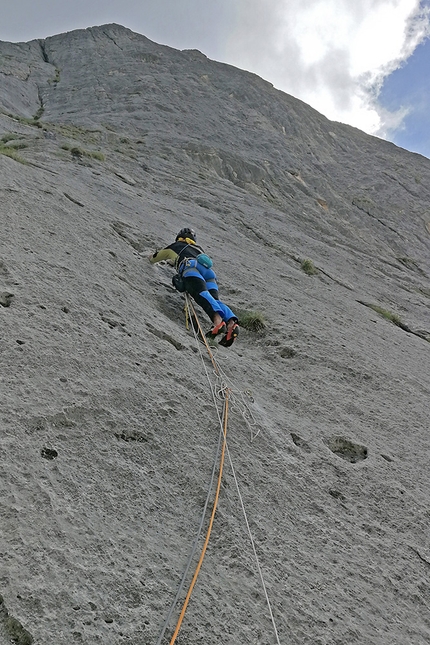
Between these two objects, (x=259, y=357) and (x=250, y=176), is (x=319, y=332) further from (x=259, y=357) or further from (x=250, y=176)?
(x=250, y=176)

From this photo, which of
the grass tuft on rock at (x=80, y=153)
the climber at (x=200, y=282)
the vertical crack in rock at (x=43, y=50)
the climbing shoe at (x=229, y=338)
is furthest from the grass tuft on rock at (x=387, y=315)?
the vertical crack in rock at (x=43, y=50)

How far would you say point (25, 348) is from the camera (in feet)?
10.7

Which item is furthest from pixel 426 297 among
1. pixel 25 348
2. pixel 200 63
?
pixel 200 63

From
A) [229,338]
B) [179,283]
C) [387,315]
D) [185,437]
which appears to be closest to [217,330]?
[229,338]

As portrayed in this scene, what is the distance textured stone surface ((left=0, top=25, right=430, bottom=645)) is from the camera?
2.28 meters

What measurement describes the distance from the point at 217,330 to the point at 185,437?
1.82 m

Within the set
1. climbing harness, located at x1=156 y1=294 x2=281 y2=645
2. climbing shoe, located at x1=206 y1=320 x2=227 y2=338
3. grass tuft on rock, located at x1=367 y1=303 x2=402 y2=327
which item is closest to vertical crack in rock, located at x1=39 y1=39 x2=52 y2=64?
grass tuft on rock, located at x1=367 y1=303 x2=402 y2=327

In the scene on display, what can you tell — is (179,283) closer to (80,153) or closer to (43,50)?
(80,153)

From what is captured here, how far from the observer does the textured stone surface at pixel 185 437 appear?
2279mm

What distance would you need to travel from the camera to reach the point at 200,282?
5480 millimetres

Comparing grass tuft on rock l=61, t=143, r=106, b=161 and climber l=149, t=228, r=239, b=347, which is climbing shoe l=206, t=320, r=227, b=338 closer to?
climber l=149, t=228, r=239, b=347

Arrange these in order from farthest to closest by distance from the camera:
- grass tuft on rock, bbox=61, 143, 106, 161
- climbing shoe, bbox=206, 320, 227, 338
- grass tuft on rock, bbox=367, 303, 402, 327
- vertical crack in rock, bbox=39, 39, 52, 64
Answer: vertical crack in rock, bbox=39, 39, 52, 64 < grass tuft on rock, bbox=61, 143, 106, 161 < grass tuft on rock, bbox=367, 303, 402, 327 < climbing shoe, bbox=206, 320, 227, 338

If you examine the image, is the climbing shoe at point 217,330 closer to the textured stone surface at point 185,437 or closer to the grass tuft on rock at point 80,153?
the textured stone surface at point 185,437

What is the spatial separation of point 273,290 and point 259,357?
6.61ft
